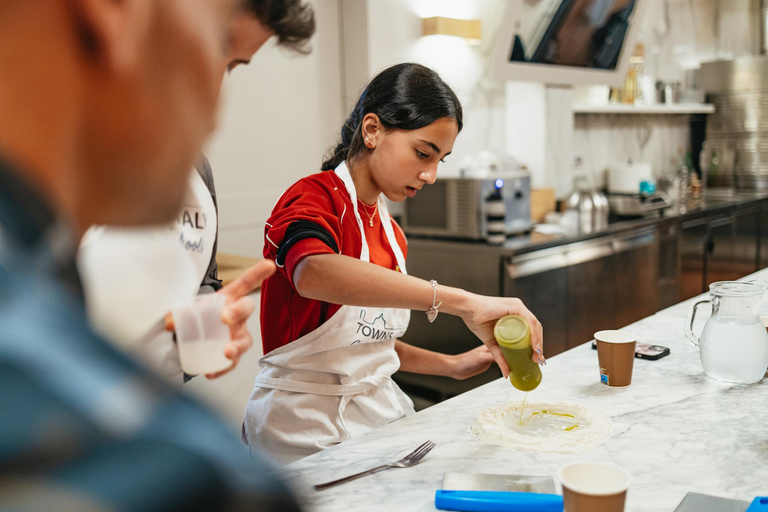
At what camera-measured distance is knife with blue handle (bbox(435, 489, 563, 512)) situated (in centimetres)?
94

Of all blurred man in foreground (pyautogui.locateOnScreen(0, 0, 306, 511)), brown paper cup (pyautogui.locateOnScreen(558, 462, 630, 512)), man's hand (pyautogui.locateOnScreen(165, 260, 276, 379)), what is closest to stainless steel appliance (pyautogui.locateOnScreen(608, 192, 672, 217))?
brown paper cup (pyautogui.locateOnScreen(558, 462, 630, 512))

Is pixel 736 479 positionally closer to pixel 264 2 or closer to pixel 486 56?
pixel 264 2

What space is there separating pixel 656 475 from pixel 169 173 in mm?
1013

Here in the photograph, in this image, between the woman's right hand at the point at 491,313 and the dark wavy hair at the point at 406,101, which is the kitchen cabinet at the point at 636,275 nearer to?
the dark wavy hair at the point at 406,101

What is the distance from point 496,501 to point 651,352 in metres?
0.92

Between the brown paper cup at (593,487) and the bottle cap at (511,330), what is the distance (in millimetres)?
400

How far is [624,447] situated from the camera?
1.18 meters

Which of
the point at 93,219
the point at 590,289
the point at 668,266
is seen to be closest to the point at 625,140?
the point at 668,266

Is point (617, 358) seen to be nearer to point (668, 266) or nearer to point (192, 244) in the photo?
point (192, 244)

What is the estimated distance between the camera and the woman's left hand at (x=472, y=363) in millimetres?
1743

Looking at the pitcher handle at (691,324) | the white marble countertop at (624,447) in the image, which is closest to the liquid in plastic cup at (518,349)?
the white marble countertop at (624,447)

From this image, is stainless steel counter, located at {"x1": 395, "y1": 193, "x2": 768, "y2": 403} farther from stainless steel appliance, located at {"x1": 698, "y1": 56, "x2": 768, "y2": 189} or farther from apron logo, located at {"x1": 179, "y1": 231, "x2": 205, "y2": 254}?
apron logo, located at {"x1": 179, "y1": 231, "x2": 205, "y2": 254}

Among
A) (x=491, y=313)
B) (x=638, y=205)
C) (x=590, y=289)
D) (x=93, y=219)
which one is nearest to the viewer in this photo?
(x=93, y=219)

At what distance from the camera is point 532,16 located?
4.09 metres
